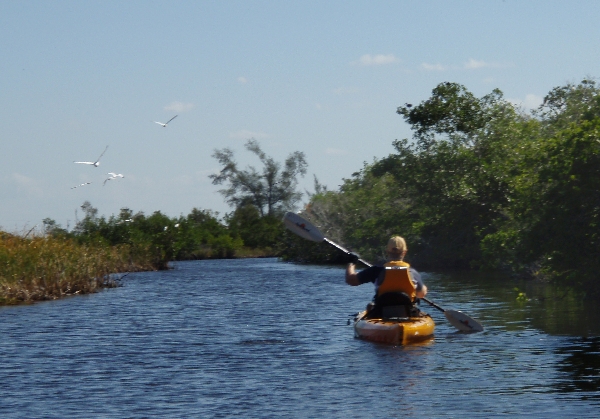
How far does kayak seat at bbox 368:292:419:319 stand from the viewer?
15.1 metres

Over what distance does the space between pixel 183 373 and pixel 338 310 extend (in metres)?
10.9

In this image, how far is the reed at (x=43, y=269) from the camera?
83.0 ft

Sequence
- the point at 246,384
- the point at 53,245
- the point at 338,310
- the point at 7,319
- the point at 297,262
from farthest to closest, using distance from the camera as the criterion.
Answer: the point at 297,262
the point at 53,245
the point at 338,310
the point at 7,319
the point at 246,384

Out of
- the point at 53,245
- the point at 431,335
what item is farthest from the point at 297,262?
the point at 431,335

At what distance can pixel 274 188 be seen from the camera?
94062 mm

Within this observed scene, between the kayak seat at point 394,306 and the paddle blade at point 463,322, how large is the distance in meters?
2.07

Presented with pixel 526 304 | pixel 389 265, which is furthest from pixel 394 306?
pixel 526 304

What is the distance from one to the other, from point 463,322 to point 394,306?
8.74 feet

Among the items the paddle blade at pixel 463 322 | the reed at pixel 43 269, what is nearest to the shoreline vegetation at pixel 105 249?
the reed at pixel 43 269

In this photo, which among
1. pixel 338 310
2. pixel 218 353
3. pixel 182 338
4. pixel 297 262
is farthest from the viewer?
pixel 297 262

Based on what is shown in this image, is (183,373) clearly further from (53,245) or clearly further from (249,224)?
(249,224)

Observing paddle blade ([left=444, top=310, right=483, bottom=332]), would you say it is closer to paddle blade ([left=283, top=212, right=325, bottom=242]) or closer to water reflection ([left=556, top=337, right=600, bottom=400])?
water reflection ([left=556, top=337, right=600, bottom=400])

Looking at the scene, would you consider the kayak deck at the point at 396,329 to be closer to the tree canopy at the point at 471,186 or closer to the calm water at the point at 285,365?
the calm water at the point at 285,365

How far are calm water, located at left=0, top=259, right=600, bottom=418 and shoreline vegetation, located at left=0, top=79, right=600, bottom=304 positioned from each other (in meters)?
1.75
